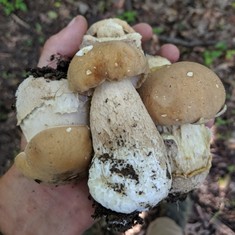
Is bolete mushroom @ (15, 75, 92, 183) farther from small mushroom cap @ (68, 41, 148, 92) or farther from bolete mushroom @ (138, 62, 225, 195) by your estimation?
bolete mushroom @ (138, 62, 225, 195)

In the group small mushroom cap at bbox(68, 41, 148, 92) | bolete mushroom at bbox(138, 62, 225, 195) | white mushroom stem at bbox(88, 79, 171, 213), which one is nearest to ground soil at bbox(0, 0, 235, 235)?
bolete mushroom at bbox(138, 62, 225, 195)

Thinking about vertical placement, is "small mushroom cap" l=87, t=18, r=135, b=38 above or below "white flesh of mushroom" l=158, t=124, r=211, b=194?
above

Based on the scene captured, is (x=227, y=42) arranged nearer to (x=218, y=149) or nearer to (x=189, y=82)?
(x=218, y=149)

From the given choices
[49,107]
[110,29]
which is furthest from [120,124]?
[110,29]

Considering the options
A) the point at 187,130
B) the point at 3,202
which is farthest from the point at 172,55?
the point at 3,202

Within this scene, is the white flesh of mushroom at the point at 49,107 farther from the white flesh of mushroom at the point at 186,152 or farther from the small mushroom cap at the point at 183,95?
the white flesh of mushroom at the point at 186,152

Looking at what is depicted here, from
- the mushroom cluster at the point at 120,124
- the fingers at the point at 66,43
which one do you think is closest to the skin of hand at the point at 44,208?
the fingers at the point at 66,43

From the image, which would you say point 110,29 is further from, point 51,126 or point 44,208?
point 44,208
